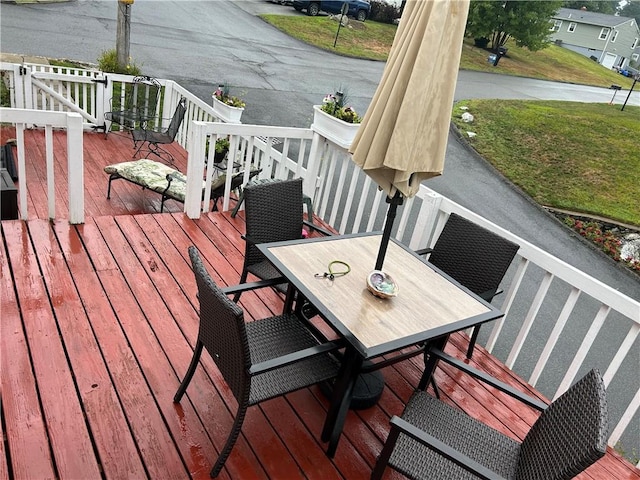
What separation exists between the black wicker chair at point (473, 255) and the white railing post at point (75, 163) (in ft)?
8.06

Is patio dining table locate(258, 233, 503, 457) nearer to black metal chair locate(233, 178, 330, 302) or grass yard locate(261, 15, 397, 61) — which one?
black metal chair locate(233, 178, 330, 302)

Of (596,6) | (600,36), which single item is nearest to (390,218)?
(600,36)

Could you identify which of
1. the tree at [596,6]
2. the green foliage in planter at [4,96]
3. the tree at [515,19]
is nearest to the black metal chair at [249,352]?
the green foliage in planter at [4,96]

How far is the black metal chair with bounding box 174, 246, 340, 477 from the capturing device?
1.73 meters

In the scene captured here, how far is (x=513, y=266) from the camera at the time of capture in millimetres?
6668

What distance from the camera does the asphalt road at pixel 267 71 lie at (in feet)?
28.0

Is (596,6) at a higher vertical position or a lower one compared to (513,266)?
higher

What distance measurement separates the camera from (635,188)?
11.7 meters

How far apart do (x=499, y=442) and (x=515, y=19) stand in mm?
25903

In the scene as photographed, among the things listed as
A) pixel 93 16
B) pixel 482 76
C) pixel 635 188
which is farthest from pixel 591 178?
pixel 93 16

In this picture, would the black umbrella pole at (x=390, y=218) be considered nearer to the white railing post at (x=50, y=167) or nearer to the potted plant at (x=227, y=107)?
the white railing post at (x=50, y=167)

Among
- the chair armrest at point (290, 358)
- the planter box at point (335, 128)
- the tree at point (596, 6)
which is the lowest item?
the chair armrest at point (290, 358)

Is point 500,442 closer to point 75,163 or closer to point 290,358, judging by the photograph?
point 290,358

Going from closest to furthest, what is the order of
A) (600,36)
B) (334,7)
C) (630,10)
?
(334,7), (600,36), (630,10)
